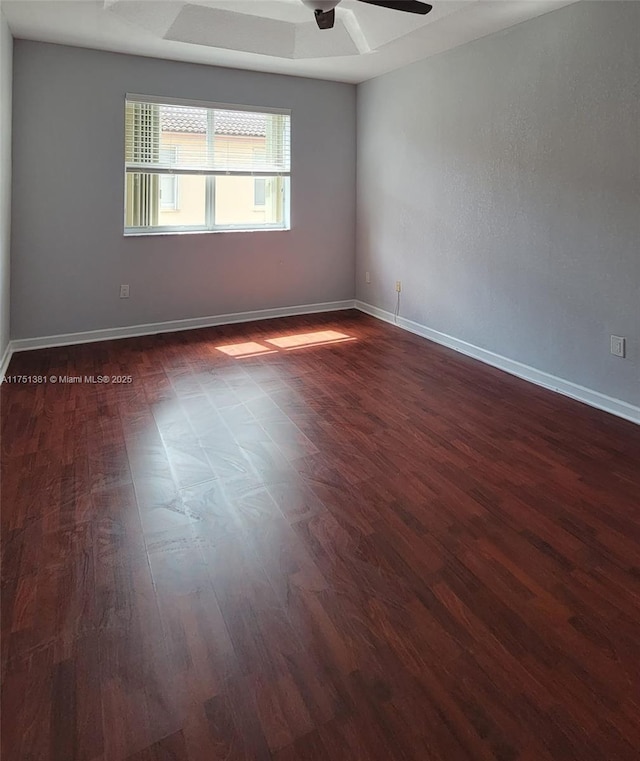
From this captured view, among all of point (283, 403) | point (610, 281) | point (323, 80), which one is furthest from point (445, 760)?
point (323, 80)

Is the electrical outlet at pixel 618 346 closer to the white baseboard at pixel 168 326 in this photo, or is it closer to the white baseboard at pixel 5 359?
the white baseboard at pixel 168 326

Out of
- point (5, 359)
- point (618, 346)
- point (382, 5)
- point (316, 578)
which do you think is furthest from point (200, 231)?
point (316, 578)

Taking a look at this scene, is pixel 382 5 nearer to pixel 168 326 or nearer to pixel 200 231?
pixel 200 231

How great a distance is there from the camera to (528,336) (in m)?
4.00

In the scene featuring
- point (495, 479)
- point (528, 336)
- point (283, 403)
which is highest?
point (528, 336)

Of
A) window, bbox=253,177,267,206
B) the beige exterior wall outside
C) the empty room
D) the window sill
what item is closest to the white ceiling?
the empty room

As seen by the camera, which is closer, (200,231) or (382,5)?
(382,5)

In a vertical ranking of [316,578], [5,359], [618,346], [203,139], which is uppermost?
[203,139]

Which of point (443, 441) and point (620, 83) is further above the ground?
point (620, 83)

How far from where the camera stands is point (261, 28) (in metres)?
4.24

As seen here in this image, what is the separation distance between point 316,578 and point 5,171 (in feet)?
12.2

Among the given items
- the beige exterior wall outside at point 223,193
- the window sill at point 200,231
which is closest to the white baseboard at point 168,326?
the window sill at point 200,231

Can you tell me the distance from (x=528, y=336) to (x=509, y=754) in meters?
3.17

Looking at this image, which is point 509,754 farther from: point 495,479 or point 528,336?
point 528,336
